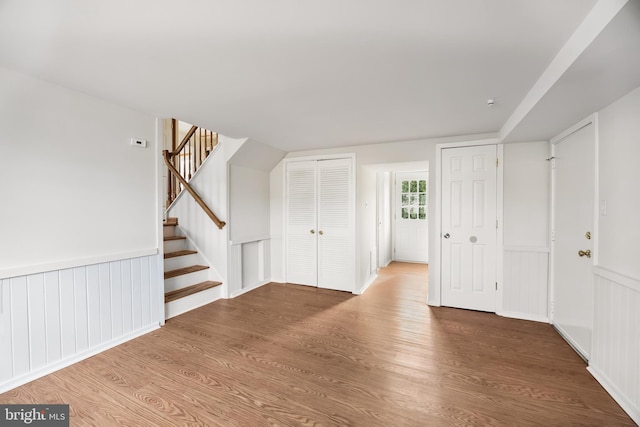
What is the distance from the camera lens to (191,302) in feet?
11.5

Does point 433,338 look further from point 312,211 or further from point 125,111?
point 125,111

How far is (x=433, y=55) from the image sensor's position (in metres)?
1.72

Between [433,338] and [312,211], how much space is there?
8.06ft

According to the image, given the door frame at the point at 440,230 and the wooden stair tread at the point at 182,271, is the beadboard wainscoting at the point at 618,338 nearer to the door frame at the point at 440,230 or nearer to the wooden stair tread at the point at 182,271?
the door frame at the point at 440,230

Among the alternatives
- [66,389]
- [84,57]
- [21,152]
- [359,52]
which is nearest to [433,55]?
[359,52]

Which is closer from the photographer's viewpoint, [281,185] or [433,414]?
[433,414]

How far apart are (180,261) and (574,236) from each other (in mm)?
4421

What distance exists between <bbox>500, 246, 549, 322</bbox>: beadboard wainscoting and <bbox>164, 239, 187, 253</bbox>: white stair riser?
14.0ft

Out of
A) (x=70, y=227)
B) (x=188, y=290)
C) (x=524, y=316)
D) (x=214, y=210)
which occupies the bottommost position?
(x=524, y=316)

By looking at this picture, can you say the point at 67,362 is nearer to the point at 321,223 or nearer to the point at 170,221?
the point at 170,221

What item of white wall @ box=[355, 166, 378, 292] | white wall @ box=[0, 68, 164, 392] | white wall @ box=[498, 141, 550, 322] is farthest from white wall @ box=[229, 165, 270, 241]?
white wall @ box=[498, 141, 550, 322]

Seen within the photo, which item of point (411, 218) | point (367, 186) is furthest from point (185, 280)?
point (411, 218)

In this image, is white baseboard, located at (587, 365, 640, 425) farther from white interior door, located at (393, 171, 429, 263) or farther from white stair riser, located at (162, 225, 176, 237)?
white stair riser, located at (162, 225, 176, 237)

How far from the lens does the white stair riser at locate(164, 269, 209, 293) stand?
3501mm
